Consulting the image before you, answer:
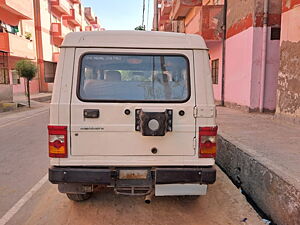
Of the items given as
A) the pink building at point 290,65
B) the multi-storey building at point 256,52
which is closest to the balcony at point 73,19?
the multi-storey building at point 256,52

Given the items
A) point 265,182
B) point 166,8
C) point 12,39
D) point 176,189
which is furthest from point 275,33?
point 166,8

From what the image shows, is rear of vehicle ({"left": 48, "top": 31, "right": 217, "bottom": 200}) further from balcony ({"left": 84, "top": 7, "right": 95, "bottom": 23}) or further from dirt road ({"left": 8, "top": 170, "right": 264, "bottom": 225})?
balcony ({"left": 84, "top": 7, "right": 95, "bottom": 23})

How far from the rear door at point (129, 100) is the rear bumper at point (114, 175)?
185 mm

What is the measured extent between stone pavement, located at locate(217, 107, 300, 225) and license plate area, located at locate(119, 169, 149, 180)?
1598 mm

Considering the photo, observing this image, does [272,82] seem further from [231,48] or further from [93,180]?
[93,180]

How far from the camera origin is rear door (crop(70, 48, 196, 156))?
311 cm

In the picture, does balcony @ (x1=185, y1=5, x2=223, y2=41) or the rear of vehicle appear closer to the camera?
the rear of vehicle

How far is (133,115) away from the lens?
312 centimetres

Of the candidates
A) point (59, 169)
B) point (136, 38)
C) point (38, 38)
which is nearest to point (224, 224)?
point (59, 169)

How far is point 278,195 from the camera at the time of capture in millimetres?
3281

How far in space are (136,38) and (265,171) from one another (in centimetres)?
239

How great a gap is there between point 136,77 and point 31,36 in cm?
2693

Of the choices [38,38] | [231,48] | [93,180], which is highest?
[38,38]

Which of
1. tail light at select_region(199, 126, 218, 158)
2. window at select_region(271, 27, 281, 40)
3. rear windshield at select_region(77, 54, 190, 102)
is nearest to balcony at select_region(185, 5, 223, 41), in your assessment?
window at select_region(271, 27, 281, 40)
